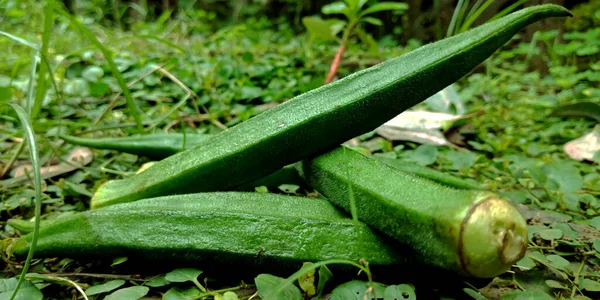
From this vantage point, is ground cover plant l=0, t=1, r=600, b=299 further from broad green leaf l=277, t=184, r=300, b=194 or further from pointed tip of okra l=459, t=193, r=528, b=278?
pointed tip of okra l=459, t=193, r=528, b=278

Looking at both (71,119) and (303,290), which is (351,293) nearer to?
(303,290)

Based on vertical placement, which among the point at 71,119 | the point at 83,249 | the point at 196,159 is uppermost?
the point at 196,159

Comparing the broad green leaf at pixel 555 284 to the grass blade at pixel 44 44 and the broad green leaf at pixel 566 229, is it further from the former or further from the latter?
the grass blade at pixel 44 44

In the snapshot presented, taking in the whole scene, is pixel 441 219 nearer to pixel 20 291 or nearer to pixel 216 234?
pixel 216 234

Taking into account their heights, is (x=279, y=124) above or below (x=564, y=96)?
above

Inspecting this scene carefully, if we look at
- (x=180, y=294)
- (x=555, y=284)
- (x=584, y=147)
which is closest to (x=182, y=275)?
(x=180, y=294)

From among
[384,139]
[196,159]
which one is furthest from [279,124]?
[384,139]

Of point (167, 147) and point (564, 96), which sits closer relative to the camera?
point (167, 147)
